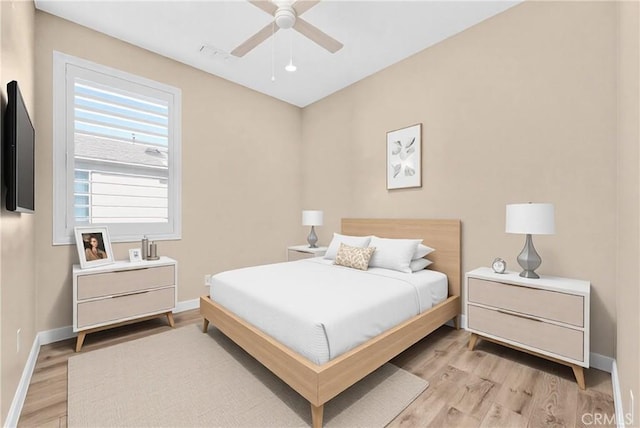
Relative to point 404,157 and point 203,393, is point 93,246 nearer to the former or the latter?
point 203,393

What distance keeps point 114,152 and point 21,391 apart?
2140mm

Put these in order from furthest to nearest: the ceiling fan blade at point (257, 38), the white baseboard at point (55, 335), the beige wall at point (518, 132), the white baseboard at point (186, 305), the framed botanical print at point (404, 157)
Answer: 1. the white baseboard at point (186, 305)
2. the framed botanical print at point (404, 157)
3. the white baseboard at point (55, 335)
4. the ceiling fan blade at point (257, 38)
5. the beige wall at point (518, 132)

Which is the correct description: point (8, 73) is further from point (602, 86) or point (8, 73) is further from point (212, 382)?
point (602, 86)

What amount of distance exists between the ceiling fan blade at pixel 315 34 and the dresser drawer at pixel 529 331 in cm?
248

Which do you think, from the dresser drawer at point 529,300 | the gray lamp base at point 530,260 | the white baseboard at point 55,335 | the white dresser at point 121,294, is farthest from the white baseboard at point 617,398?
the white baseboard at point 55,335

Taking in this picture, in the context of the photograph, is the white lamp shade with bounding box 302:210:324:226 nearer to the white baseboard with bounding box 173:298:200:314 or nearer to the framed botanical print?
the framed botanical print

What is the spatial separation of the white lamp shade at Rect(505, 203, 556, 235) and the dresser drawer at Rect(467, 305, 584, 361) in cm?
65

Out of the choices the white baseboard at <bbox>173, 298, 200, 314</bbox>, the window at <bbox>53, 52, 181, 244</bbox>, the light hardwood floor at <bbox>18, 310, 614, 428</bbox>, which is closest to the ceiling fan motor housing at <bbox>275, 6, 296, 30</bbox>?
the window at <bbox>53, 52, 181, 244</bbox>

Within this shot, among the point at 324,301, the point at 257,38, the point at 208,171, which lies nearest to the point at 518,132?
the point at 324,301

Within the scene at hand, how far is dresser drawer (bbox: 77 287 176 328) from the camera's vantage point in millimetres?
2494

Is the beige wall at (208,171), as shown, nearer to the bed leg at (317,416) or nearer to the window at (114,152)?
the window at (114,152)

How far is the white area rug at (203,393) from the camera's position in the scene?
5.38 feet

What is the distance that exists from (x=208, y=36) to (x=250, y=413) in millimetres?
3299

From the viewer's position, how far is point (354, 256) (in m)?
3.00
